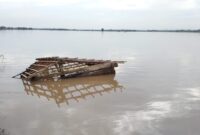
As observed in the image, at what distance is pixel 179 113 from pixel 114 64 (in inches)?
450

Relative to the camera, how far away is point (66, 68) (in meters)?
26.3

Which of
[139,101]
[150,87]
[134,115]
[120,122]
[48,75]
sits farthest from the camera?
[48,75]

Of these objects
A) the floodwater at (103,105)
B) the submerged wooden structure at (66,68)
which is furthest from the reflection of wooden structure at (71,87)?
the submerged wooden structure at (66,68)

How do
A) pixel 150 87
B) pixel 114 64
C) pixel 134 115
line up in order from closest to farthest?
pixel 134 115, pixel 150 87, pixel 114 64

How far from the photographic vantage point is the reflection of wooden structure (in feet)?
66.0

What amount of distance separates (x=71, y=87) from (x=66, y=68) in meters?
3.97

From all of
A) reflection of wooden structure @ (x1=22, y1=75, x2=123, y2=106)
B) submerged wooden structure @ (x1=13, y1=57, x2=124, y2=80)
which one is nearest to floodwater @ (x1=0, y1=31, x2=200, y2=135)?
reflection of wooden structure @ (x1=22, y1=75, x2=123, y2=106)

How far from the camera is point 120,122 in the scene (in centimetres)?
1464

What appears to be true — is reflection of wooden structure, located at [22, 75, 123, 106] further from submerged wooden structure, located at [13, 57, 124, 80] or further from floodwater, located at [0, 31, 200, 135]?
submerged wooden structure, located at [13, 57, 124, 80]

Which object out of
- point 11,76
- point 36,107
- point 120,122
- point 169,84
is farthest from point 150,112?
point 11,76

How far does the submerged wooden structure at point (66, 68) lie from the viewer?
25562 mm

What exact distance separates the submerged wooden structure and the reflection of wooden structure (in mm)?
691

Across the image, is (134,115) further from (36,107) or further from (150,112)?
(36,107)

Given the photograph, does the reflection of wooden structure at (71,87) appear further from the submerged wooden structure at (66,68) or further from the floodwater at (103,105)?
the submerged wooden structure at (66,68)
